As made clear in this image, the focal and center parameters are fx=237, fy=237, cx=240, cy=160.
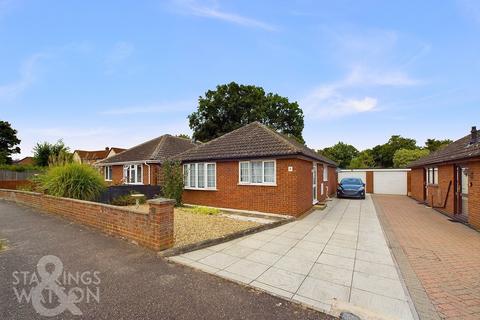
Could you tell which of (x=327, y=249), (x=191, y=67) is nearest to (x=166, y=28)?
(x=191, y=67)

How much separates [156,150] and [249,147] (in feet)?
30.1

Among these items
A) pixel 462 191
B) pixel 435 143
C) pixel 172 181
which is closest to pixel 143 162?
pixel 172 181

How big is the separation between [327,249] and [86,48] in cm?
1136

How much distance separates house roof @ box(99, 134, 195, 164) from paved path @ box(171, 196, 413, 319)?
11.7 m

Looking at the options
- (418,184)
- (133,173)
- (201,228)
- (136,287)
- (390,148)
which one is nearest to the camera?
(136,287)

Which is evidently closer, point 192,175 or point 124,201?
point 124,201

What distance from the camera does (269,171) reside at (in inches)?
410

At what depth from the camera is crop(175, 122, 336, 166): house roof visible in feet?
33.3

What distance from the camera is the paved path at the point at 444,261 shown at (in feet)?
11.6

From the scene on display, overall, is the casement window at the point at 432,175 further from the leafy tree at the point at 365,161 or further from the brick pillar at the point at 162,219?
the leafy tree at the point at 365,161

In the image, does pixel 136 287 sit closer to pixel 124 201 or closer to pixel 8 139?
pixel 124 201

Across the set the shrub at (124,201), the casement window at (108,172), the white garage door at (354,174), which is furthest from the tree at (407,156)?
the casement window at (108,172)

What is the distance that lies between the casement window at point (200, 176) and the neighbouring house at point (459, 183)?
10.4 metres

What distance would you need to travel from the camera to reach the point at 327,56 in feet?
36.0
